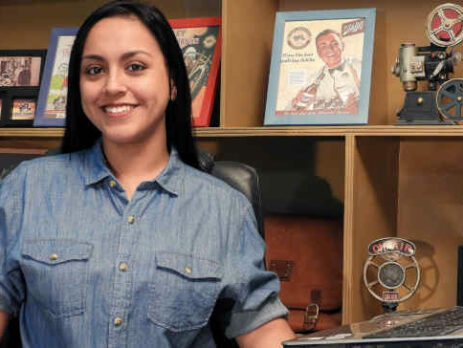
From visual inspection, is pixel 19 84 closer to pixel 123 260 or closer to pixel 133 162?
pixel 133 162

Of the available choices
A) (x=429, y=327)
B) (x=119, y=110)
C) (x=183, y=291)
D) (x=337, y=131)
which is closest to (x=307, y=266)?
(x=337, y=131)

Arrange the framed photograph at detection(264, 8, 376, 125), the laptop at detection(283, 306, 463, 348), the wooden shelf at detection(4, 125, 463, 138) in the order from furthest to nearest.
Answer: the framed photograph at detection(264, 8, 376, 125) < the wooden shelf at detection(4, 125, 463, 138) < the laptop at detection(283, 306, 463, 348)

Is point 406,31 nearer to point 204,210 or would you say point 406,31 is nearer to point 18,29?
point 204,210

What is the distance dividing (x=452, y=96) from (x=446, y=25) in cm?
19

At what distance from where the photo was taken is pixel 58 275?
151 centimetres

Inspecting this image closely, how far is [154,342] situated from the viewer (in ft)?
4.93

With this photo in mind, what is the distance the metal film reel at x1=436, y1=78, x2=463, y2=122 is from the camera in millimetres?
1983

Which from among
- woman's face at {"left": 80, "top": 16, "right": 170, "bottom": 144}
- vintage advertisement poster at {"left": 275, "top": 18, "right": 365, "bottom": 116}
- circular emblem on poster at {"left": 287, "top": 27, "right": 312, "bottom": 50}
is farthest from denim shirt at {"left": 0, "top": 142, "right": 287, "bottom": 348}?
circular emblem on poster at {"left": 287, "top": 27, "right": 312, "bottom": 50}

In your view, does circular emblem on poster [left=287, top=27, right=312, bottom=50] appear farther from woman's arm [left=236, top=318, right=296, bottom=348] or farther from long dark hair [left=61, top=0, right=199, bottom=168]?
woman's arm [left=236, top=318, right=296, bottom=348]

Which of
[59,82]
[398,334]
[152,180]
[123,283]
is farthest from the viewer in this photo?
[59,82]

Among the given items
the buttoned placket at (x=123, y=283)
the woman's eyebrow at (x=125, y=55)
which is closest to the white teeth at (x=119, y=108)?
the woman's eyebrow at (x=125, y=55)

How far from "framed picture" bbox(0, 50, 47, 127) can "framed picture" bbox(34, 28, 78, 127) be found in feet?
0.20

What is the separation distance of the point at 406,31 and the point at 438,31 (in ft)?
1.10

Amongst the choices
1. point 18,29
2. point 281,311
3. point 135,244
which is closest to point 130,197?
point 135,244
